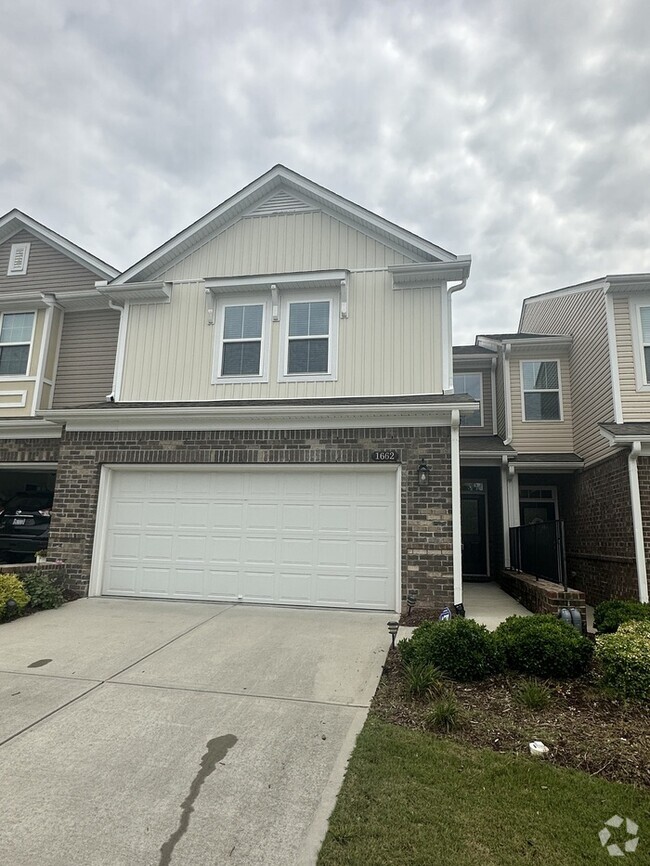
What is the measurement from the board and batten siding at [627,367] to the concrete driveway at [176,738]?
22.5 feet

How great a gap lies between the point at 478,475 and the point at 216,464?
7736mm

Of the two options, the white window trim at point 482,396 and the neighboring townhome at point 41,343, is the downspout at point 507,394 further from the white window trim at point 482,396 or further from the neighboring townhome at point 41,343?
the neighboring townhome at point 41,343

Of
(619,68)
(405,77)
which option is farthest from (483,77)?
(619,68)

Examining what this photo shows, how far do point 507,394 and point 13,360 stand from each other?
11.6 meters

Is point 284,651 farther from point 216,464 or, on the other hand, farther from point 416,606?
point 216,464

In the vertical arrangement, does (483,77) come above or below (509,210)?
below

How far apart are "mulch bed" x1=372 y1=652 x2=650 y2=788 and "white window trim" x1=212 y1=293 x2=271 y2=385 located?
6.05 metres

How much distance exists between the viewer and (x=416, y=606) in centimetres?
780

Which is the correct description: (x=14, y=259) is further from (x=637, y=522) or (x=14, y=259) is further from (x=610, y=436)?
(x=637, y=522)

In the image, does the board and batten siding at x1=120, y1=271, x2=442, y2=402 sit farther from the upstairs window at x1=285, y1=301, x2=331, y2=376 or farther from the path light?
the path light

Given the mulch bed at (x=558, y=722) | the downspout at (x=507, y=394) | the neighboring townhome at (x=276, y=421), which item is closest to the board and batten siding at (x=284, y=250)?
the neighboring townhome at (x=276, y=421)

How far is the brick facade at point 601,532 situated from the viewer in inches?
370

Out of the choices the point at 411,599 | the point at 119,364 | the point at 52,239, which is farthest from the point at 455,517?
the point at 52,239

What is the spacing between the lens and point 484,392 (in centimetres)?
1423
